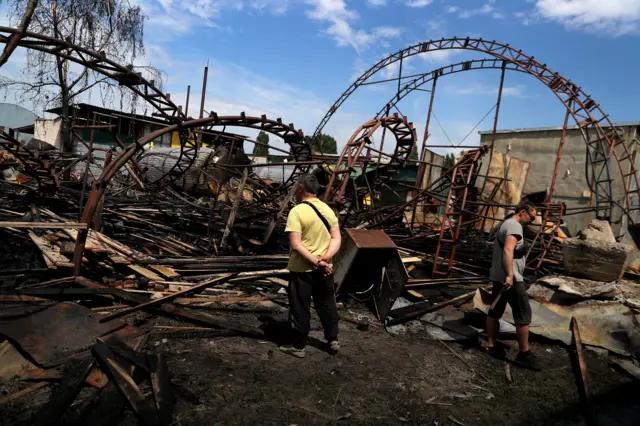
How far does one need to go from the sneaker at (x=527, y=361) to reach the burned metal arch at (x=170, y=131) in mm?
6183

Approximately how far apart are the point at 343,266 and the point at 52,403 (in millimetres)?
4359

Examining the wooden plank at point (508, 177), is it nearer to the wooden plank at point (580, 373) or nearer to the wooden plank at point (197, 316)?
the wooden plank at point (580, 373)

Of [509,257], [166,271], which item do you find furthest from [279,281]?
[509,257]

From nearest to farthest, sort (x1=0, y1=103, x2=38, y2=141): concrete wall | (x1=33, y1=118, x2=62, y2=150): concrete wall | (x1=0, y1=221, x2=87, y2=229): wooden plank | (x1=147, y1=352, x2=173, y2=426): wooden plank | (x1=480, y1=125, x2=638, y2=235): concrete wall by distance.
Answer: (x1=147, y1=352, x2=173, y2=426): wooden plank < (x1=0, y1=221, x2=87, y2=229): wooden plank < (x1=480, y1=125, x2=638, y2=235): concrete wall < (x1=33, y1=118, x2=62, y2=150): concrete wall < (x1=0, y1=103, x2=38, y2=141): concrete wall

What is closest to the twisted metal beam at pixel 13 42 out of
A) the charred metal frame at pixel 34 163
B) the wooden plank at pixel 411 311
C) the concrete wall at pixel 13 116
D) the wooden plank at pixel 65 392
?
the wooden plank at pixel 65 392

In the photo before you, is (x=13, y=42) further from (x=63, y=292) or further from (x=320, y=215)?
(x=320, y=215)

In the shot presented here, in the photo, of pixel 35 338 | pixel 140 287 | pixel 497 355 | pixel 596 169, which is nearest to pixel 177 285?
pixel 140 287

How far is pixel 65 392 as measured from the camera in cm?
322

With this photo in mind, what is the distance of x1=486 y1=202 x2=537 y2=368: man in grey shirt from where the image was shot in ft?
15.5

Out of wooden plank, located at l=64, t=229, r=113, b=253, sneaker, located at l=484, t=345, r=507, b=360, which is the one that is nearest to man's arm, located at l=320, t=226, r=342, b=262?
sneaker, located at l=484, t=345, r=507, b=360

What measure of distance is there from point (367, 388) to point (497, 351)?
→ 7.26ft

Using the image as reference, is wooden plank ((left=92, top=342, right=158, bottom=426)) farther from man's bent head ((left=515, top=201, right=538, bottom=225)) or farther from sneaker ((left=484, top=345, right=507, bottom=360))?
man's bent head ((left=515, top=201, right=538, bottom=225))

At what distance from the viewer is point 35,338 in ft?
13.2

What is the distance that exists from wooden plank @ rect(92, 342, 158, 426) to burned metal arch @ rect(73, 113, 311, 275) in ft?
8.38
